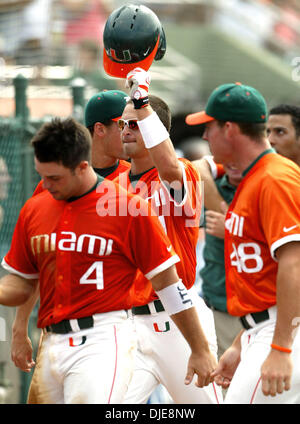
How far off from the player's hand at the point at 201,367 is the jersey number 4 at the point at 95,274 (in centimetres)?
63

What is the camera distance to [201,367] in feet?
14.0

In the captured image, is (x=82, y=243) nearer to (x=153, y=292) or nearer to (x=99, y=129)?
(x=153, y=292)

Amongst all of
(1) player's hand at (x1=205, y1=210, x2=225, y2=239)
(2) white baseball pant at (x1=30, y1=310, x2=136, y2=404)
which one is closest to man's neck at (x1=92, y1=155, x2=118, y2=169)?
(1) player's hand at (x1=205, y1=210, x2=225, y2=239)

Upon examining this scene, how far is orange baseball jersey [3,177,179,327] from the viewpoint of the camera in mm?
4195

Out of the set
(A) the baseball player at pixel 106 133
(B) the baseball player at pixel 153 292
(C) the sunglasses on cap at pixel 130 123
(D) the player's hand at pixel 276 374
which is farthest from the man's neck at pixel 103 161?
(D) the player's hand at pixel 276 374

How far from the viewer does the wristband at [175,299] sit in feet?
13.8

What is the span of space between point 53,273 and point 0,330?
2754mm

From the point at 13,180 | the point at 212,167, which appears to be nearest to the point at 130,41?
the point at 212,167

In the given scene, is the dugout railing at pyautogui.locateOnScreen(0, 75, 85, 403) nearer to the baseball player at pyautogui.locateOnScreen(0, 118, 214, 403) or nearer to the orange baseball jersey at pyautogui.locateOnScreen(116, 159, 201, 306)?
→ the orange baseball jersey at pyautogui.locateOnScreen(116, 159, 201, 306)

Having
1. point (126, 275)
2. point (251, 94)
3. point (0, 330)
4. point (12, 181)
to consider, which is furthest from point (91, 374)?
point (12, 181)

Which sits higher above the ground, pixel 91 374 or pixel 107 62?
pixel 107 62

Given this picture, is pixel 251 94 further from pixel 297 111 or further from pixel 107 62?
pixel 297 111

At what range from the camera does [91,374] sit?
4207mm

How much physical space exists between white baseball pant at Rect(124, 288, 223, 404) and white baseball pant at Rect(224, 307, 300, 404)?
0.77 m
